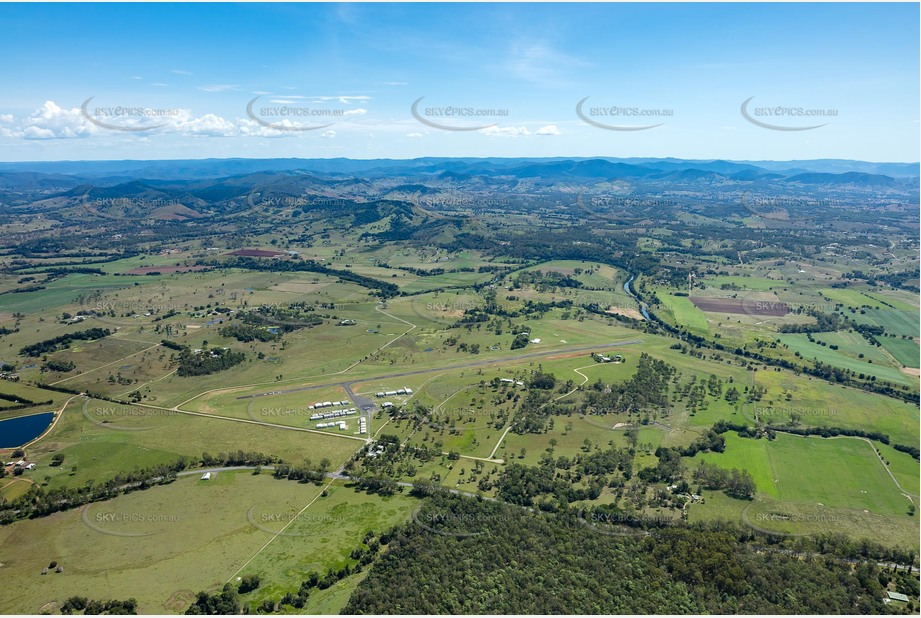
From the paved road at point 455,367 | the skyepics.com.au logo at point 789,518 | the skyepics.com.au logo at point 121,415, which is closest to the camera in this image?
the skyepics.com.au logo at point 789,518

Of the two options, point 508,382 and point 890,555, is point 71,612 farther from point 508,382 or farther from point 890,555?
point 890,555

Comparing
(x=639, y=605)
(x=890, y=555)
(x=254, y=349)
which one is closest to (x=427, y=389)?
(x=254, y=349)

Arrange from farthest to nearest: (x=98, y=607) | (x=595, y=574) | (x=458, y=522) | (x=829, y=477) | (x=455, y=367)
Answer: (x=455, y=367), (x=829, y=477), (x=458, y=522), (x=595, y=574), (x=98, y=607)

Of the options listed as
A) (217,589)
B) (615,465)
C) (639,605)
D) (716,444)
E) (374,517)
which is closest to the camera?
(639,605)

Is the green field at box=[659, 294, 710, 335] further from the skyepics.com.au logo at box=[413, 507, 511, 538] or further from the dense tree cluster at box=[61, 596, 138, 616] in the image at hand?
the dense tree cluster at box=[61, 596, 138, 616]

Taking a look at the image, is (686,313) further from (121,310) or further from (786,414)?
(121,310)

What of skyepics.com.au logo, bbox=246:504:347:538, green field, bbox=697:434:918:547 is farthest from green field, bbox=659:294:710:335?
skyepics.com.au logo, bbox=246:504:347:538

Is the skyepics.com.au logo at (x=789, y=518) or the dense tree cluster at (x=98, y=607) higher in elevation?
the skyepics.com.au logo at (x=789, y=518)

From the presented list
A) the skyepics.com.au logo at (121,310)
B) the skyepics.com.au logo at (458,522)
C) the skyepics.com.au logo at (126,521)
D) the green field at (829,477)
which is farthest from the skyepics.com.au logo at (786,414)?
the skyepics.com.au logo at (121,310)

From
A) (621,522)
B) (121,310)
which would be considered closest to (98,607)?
(621,522)

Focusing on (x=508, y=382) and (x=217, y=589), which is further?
(x=508, y=382)

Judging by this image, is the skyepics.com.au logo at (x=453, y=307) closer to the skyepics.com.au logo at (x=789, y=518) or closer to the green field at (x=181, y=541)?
the green field at (x=181, y=541)
